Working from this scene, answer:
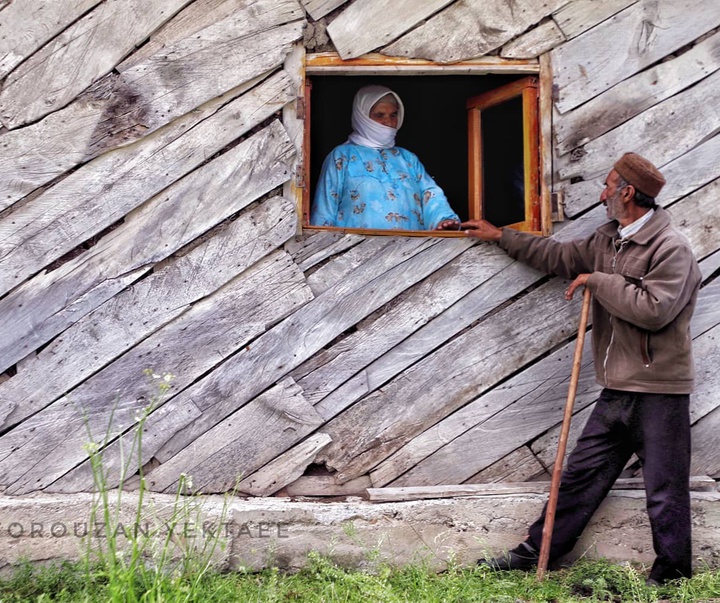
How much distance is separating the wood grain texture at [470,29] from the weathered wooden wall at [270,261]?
10 mm

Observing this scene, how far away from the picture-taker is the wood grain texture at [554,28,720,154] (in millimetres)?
3945

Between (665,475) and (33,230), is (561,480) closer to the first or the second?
(665,475)

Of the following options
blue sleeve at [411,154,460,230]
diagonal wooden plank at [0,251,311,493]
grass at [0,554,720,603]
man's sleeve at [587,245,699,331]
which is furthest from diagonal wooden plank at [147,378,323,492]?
man's sleeve at [587,245,699,331]

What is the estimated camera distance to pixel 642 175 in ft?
11.9

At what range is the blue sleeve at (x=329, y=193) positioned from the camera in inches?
171

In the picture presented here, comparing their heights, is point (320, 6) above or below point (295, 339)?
above

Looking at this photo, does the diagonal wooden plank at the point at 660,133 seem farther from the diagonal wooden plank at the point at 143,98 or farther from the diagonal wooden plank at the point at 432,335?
the diagonal wooden plank at the point at 143,98

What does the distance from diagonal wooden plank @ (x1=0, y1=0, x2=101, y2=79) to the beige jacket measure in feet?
8.30

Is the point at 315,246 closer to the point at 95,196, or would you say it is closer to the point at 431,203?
the point at 431,203

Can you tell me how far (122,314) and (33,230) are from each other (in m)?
0.52

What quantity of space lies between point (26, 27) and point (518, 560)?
3.13 m

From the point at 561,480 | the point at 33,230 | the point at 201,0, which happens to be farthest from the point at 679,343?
the point at 33,230

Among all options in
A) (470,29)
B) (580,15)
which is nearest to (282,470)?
(470,29)

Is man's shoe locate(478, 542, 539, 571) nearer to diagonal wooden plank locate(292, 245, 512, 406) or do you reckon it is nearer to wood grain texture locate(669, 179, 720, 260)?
diagonal wooden plank locate(292, 245, 512, 406)
